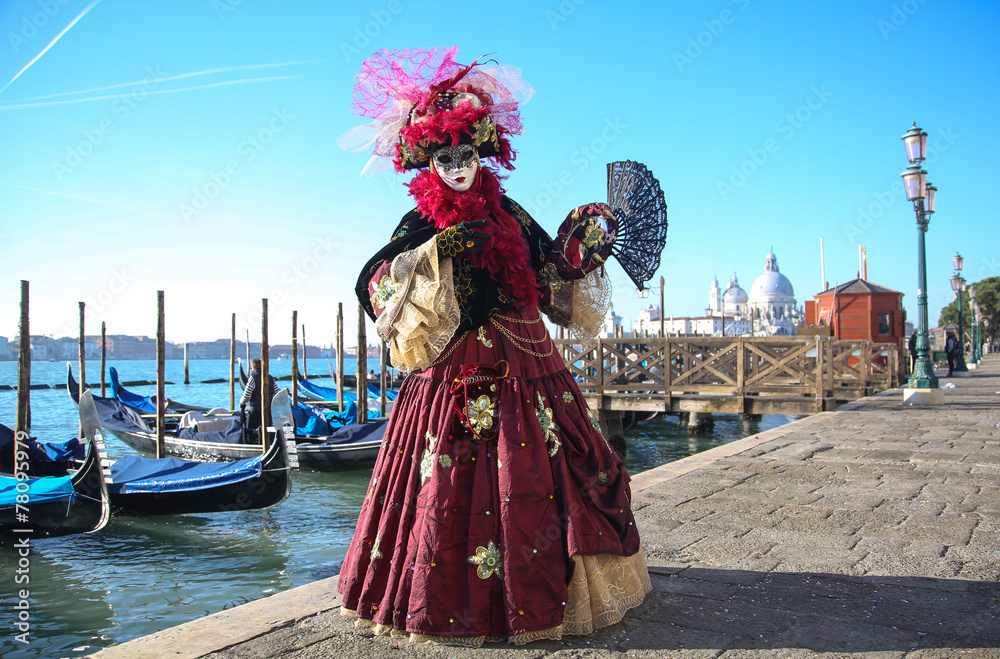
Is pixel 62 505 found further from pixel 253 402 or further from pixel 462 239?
pixel 253 402

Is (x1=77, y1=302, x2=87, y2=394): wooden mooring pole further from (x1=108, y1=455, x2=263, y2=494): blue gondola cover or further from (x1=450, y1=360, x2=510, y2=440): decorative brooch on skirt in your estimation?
(x1=450, y1=360, x2=510, y2=440): decorative brooch on skirt

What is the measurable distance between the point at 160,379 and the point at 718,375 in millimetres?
9161

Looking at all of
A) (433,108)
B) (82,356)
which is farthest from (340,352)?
(433,108)

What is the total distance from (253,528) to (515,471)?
558cm

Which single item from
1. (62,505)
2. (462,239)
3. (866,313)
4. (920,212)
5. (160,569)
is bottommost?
(160,569)

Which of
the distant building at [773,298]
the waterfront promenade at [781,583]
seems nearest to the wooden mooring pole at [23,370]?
the waterfront promenade at [781,583]

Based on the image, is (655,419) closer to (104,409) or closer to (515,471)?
(104,409)

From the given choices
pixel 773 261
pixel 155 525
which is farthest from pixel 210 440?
pixel 773 261

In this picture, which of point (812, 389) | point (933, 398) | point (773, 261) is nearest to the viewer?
point (933, 398)

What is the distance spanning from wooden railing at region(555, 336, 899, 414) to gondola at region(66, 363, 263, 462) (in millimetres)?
5719

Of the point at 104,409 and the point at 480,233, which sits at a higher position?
the point at 480,233

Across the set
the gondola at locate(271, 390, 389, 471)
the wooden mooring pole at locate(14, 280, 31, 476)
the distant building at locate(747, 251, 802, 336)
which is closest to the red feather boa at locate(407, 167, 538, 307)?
the wooden mooring pole at locate(14, 280, 31, 476)

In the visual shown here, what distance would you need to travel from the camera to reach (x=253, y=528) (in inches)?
262

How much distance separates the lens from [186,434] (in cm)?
1170
